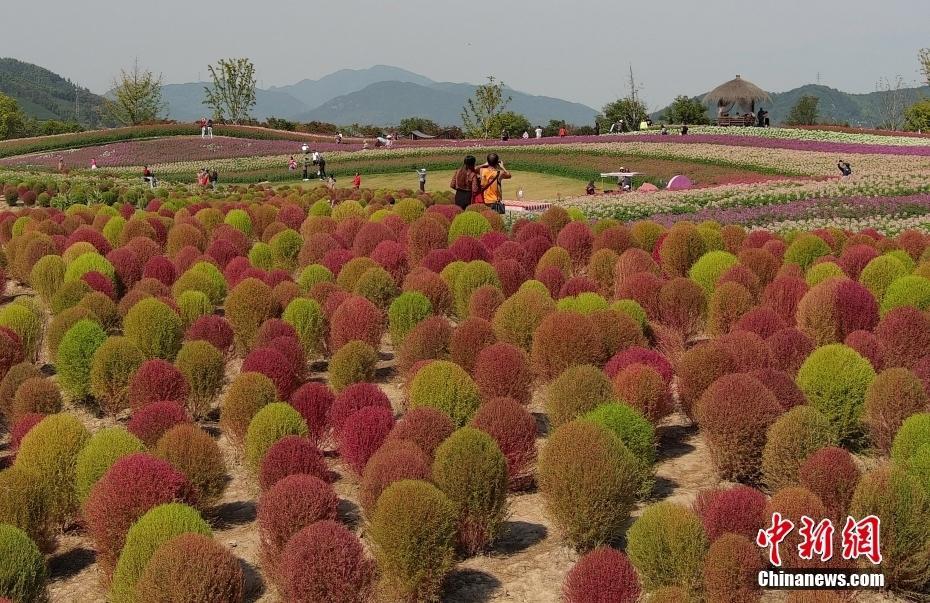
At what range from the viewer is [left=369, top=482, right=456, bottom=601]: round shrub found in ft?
19.7

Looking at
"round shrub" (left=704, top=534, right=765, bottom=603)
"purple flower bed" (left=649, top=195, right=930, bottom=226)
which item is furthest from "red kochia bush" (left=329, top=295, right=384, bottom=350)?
"purple flower bed" (left=649, top=195, right=930, bottom=226)

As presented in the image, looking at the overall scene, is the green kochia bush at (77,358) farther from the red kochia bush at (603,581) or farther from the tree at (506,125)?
the tree at (506,125)

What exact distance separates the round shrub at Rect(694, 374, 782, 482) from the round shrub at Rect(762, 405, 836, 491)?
1.08 feet

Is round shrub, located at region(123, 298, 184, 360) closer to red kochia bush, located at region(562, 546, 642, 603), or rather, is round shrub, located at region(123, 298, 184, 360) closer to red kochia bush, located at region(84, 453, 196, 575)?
red kochia bush, located at region(84, 453, 196, 575)

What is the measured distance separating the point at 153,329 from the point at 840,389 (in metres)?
7.13

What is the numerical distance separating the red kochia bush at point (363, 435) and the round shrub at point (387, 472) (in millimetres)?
822

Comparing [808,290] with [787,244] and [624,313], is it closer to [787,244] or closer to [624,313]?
[624,313]

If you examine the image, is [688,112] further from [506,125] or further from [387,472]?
[387,472]

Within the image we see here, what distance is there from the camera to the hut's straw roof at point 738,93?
58219mm

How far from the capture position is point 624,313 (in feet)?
34.3

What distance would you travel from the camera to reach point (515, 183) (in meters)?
37.3

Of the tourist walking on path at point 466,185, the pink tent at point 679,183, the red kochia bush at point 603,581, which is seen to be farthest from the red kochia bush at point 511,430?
the pink tent at point 679,183

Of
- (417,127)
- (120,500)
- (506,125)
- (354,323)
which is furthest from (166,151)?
(120,500)

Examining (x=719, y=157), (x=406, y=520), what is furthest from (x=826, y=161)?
(x=406, y=520)
